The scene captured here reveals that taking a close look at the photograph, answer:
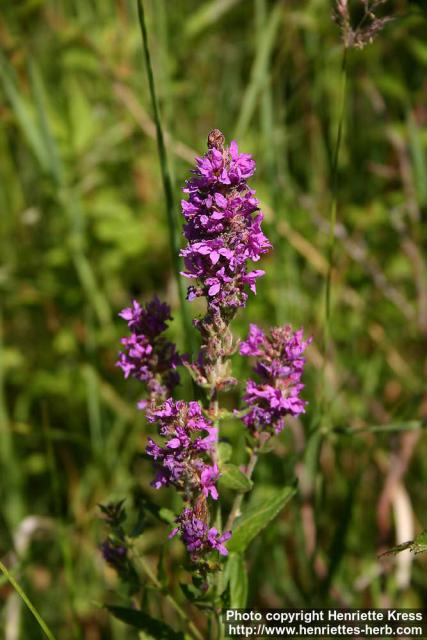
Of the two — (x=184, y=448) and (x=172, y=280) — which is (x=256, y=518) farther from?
(x=172, y=280)

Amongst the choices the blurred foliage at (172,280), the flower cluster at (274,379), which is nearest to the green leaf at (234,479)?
the flower cluster at (274,379)

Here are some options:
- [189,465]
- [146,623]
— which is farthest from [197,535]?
[146,623]

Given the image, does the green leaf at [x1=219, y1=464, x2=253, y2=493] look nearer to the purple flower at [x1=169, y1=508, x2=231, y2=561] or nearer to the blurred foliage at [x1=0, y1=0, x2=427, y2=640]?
the purple flower at [x1=169, y1=508, x2=231, y2=561]

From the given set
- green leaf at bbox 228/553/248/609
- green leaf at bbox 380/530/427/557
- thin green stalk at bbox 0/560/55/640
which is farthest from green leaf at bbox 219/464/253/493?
thin green stalk at bbox 0/560/55/640

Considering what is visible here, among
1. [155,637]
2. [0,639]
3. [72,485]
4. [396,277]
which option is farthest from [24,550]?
[396,277]

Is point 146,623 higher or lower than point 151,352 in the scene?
lower

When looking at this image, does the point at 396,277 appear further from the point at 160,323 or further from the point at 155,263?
the point at 160,323

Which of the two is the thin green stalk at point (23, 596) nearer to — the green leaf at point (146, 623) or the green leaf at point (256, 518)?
the green leaf at point (146, 623)
